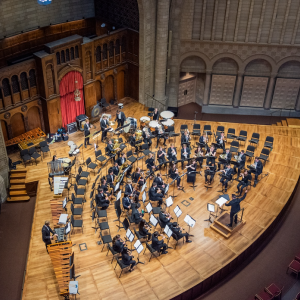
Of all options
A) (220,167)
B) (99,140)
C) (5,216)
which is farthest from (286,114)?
(5,216)

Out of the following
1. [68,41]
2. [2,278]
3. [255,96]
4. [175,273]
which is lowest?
[2,278]

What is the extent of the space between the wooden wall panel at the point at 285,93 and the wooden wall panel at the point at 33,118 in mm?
14457

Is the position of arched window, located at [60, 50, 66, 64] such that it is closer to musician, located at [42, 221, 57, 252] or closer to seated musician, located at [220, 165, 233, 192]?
musician, located at [42, 221, 57, 252]

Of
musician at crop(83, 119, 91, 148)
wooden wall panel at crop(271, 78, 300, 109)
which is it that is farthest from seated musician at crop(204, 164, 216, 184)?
wooden wall panel at crop(271, 78, 300, 109)

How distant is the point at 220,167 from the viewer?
1975 cm

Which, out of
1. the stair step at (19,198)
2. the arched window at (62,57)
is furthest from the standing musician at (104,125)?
the stair step at (19,198)

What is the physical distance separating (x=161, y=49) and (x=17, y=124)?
9.08 meters

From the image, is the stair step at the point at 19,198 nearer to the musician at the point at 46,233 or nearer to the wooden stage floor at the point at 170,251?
the wooden stage floor at the point at 170,251

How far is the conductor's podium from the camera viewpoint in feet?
52.2

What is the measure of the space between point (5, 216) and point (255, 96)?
16.5 m

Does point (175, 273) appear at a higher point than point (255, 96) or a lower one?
lower

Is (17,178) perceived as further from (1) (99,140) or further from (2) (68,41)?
(2) (68,41)

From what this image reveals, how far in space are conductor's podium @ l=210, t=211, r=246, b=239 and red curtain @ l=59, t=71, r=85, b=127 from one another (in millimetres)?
10387

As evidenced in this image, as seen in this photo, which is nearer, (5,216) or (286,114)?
(5,216)
